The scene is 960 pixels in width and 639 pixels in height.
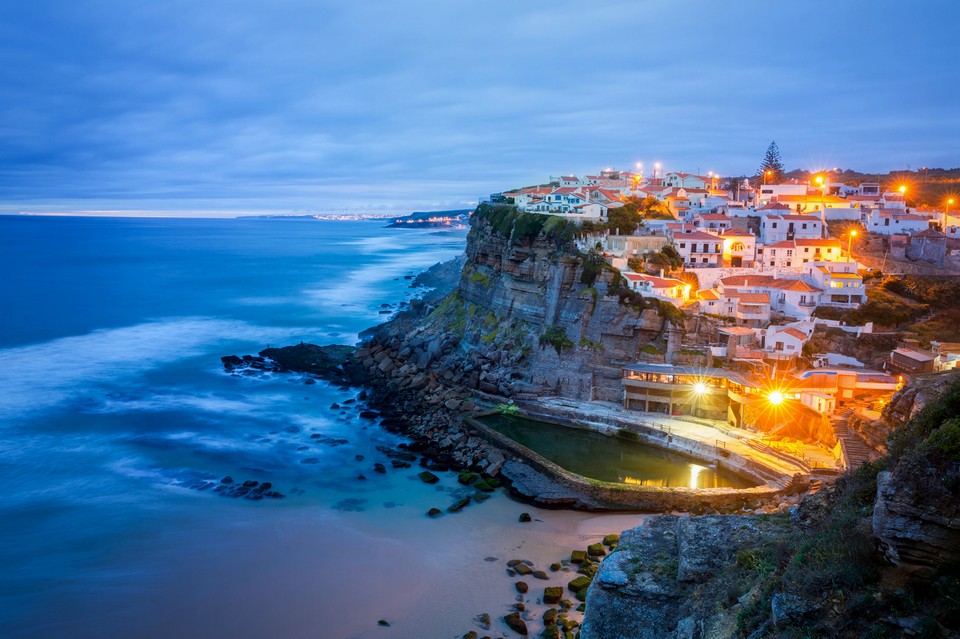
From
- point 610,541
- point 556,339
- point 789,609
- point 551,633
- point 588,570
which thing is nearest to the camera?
point 789,609

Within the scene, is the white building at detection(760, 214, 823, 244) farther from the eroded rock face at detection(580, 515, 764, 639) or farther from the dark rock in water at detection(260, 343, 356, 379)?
the eroded rock face at detection(580, 515, 764, 639)

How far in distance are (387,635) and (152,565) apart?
812cm

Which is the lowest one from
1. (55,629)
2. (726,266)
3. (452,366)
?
(55,629)

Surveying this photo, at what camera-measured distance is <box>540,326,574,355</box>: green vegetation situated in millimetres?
33806

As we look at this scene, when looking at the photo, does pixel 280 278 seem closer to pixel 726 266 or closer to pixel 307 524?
pixel 726 266

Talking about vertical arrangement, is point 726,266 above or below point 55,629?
above

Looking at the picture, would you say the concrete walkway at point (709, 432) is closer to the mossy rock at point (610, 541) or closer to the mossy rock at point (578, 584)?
the mossy rock at point (610, 541)

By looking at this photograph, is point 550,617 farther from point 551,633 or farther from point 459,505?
point 459,505

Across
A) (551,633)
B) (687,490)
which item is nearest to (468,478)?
(687,490)

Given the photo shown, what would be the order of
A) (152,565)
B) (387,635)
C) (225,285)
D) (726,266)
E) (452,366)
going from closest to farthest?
(387,635)
(152,565)
(452,366)
(726,266)
(225,285)

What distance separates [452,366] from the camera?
36375 millimetres

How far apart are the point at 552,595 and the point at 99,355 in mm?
40207

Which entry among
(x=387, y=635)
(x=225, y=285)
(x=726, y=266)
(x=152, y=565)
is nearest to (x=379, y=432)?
(x=152, y=565)

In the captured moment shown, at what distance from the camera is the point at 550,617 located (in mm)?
15773
